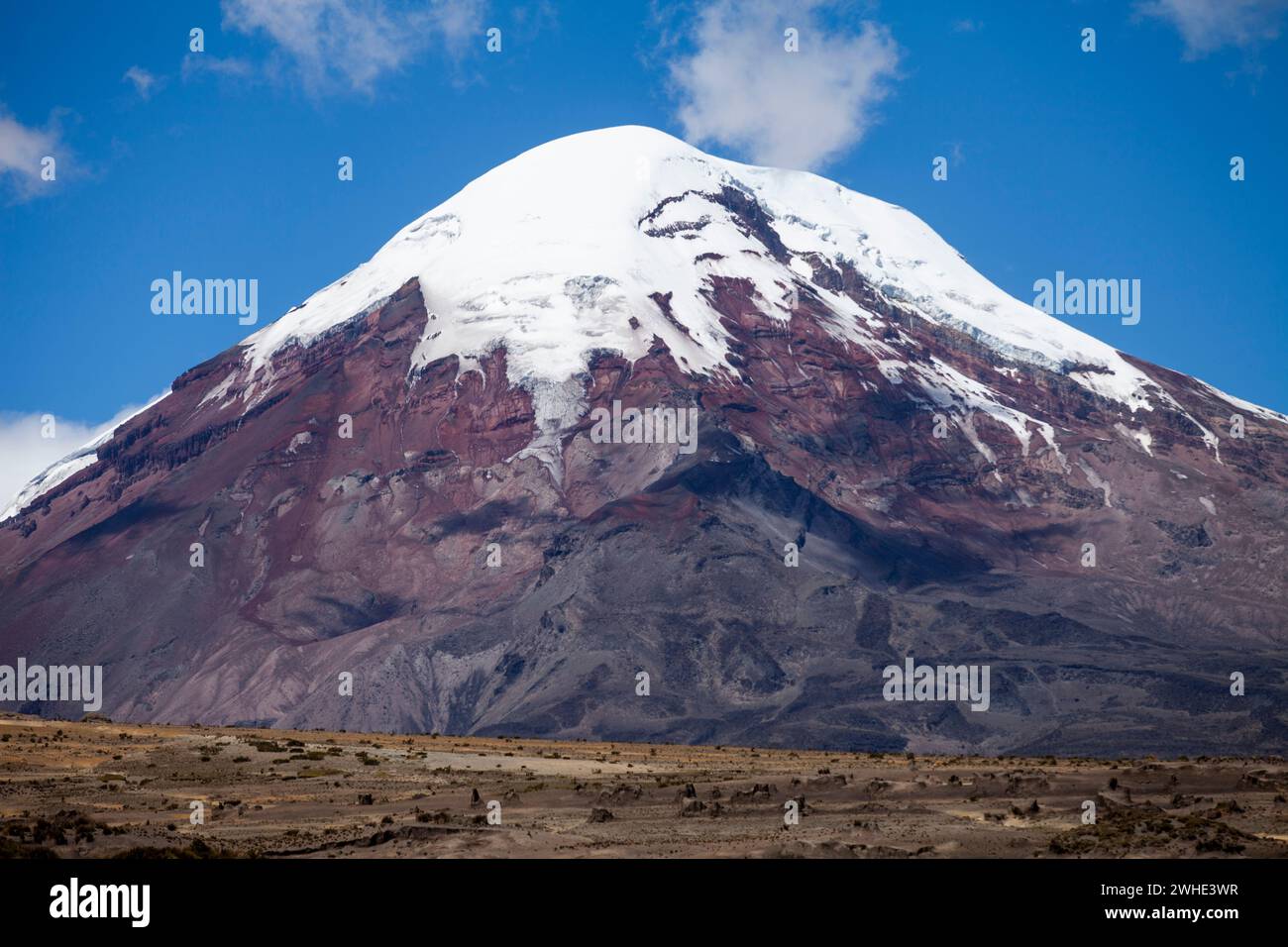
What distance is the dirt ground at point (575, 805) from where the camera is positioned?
54875mm

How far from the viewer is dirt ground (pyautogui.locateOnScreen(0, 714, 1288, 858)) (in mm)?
54875

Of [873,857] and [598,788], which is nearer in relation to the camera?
[873,857]

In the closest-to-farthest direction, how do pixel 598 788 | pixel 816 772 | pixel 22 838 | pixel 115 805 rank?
pixel 22 838 < pixel 115 805 < pixel 598 788 < pixel 816 772

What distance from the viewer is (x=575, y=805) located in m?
70.6

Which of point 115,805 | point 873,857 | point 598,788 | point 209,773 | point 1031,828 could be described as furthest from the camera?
point 209,773

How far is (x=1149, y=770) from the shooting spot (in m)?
81.0
